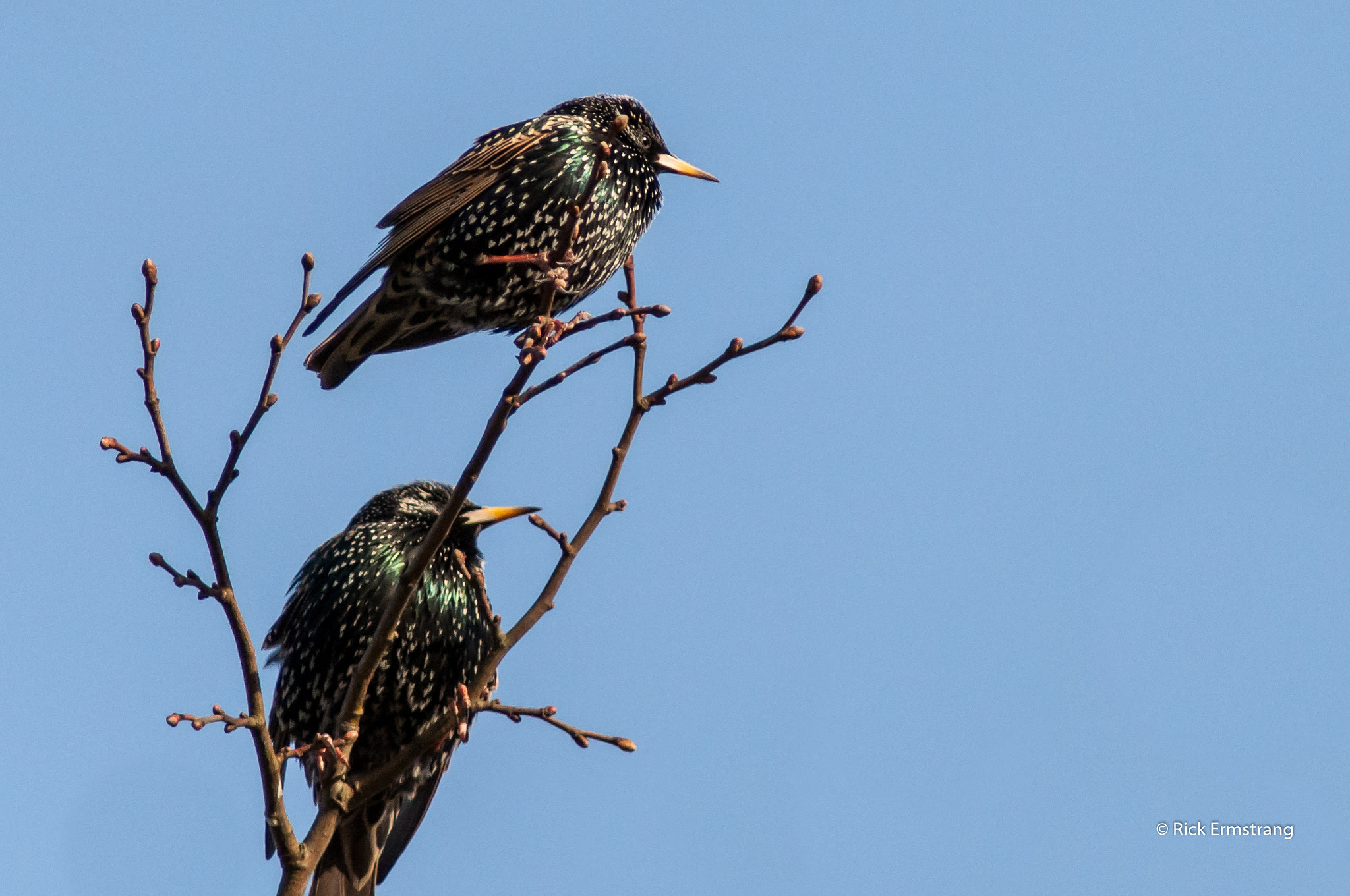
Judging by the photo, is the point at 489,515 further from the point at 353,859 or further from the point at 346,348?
the point at 353,859

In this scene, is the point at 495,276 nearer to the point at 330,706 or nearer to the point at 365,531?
the point at 365,531

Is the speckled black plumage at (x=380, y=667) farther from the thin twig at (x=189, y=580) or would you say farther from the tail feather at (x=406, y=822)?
the thin twig at (x=189, y=580)

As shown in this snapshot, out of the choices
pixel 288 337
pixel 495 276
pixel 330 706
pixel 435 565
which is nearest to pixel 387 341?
pixel 495 276

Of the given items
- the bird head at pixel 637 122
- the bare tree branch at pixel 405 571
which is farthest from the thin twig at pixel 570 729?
the bird head at pixel 637 122

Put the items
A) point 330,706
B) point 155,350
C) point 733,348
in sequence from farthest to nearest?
point 330,706
point 733,348
point 155,350

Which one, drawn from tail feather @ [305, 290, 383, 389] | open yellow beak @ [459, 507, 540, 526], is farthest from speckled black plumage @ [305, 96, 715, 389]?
open yellow beak @ [459, 507, 540, 526]

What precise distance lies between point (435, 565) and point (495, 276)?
35.5 inches

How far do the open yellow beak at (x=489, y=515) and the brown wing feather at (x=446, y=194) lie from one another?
76cm

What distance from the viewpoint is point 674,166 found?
5.02 meters

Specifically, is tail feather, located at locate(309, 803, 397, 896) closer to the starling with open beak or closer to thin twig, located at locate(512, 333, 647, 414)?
the starling with open beak

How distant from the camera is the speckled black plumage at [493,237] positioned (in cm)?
443

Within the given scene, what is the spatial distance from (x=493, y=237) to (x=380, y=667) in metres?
1.34

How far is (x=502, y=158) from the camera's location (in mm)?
4559

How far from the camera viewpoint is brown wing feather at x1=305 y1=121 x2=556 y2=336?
4.49 meters
